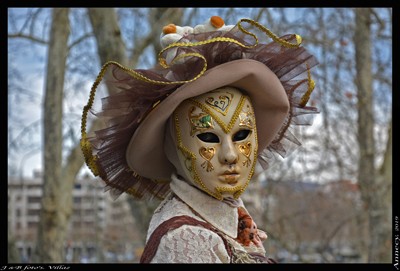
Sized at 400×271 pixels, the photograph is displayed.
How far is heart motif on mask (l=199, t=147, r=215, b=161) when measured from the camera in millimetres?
3072

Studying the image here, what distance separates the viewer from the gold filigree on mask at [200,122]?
3090 mm

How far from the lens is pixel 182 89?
10.0ft

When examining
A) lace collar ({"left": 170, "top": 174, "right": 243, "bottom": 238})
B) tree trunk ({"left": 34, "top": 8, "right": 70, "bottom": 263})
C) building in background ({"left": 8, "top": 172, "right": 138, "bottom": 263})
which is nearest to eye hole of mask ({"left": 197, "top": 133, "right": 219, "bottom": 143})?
lace collar ({"left": 170, "top": 174, "right": 243, "bottom": 238})

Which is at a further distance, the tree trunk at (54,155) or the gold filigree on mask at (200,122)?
the tree trunk at (54,155)

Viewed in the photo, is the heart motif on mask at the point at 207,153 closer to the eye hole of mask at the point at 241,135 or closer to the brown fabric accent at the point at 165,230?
the eye hole of mask at the point at 241,135

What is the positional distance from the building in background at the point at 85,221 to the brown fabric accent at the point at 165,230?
542 centimetres

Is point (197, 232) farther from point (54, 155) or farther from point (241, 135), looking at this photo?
point (54, 155)

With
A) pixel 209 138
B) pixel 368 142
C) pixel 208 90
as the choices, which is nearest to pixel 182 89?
pixel 208 90

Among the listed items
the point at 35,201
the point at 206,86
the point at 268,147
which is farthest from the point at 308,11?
the point at 35,201

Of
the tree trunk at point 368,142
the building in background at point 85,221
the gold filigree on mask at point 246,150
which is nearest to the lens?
the gold filigree on mask at point 246,150

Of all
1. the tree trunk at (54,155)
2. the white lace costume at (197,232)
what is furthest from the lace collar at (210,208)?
the tree trunk at (54,155)

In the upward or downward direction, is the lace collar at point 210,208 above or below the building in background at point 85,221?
above

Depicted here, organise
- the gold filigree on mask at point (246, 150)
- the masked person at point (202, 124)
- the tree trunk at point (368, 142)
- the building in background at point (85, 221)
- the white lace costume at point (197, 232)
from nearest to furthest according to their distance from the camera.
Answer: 1. the white lace costume at point (197, 232)
2. the masked person at point (202, 124)
3. the gold filigree on mask at point (246, 150)
4. the tree trunk at point (368, 142)
5. the building in background at point (85, 221)
